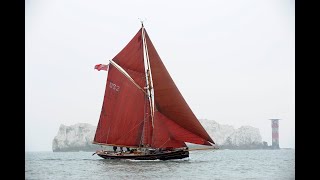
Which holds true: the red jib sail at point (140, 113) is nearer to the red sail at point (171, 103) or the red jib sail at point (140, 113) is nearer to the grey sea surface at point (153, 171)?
the red sail at point (171, 103)

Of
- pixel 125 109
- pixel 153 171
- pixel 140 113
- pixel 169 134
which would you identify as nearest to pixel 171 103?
pixel 169 134

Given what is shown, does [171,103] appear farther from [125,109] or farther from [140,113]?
[125,109]

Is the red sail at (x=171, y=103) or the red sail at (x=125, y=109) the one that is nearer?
the red sail at (x=171, y=103)

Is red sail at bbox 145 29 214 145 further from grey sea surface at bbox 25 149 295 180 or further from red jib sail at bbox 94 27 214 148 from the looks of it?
grey sea surface at bbox 25 149 295 180

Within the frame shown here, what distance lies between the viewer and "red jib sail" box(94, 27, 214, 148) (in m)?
16.5

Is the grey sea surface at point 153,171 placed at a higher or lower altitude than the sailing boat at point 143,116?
lower

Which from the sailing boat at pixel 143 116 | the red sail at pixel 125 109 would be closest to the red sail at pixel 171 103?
the sailing boat at pixel 143 116

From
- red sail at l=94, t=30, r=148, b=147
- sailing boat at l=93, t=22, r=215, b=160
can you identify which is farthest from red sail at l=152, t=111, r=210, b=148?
red sail at l=94, t=30, r=148, b=147

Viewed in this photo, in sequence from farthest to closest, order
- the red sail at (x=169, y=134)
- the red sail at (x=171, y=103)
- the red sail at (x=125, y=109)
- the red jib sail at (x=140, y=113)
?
1. the red sail at (x=125, y=109)
2. the red sail at (x=169, y=134)
3. the red jib sail at (x=140, y=113)
4. the red sail at (x=171, y=103)

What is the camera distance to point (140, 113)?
1811cm

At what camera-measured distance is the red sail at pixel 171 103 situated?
15.6 metres
